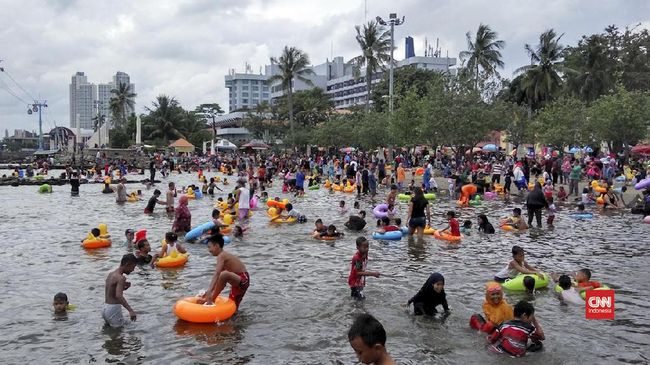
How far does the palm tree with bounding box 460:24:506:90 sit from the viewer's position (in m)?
56.2

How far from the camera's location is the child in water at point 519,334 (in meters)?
7.32

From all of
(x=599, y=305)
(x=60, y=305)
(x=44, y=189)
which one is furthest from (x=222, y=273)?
(x=44, y=189)

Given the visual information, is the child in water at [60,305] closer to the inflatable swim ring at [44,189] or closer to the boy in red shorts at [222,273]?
the boy in red shorts at [222,273]

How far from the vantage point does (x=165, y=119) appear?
86.8 metres

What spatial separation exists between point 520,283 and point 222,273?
5478 mm

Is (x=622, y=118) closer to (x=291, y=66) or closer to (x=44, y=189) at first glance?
(x=44, y=189)

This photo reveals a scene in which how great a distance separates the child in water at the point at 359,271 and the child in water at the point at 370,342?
522 centimetres

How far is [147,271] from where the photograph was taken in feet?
40.0

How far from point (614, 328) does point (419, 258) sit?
5440 millimetres

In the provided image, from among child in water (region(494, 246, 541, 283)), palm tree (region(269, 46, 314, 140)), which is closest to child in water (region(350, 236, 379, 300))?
child in water (region(494, 246, 541, 283))

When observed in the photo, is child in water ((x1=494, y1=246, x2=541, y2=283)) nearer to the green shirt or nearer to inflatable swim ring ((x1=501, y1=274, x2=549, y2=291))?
inflatable swim ring ((x1=501, y1=274, x2=549, y2=291))

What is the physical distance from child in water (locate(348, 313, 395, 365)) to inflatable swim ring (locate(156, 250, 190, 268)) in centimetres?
935

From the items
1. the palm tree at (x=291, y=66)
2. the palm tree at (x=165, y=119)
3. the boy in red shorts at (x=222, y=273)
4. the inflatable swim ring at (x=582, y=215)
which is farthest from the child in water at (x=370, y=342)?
the palm tree at (x=165, y=119)

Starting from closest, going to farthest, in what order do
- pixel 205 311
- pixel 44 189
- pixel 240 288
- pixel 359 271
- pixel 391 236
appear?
pixel 205 311
pixel 240 288
pixel 359 271
pixel 391 236
pixel 44 189
